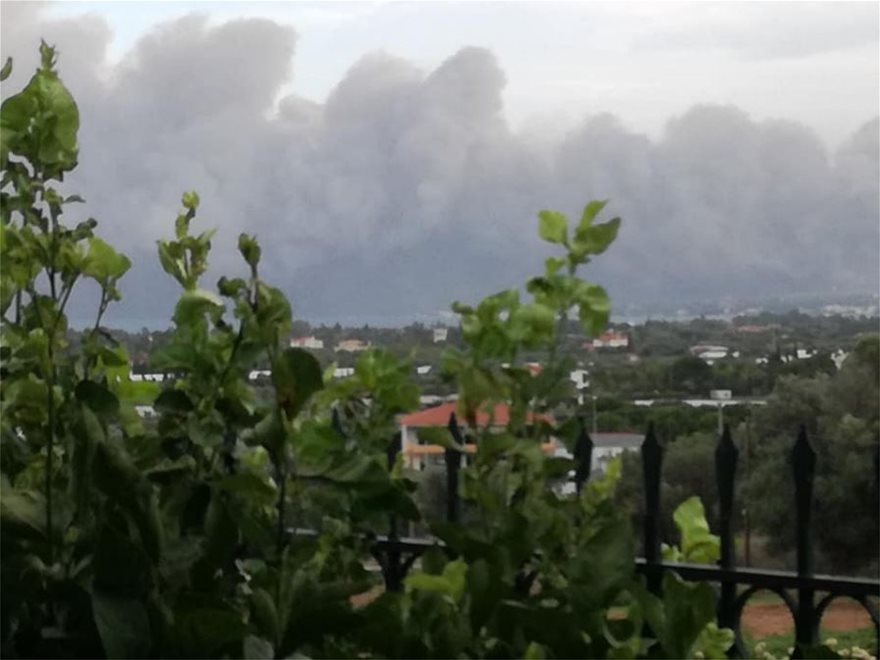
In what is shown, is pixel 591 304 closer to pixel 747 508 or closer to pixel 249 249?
pixel 249 249

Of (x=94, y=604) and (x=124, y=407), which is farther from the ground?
(x=124, y=407)

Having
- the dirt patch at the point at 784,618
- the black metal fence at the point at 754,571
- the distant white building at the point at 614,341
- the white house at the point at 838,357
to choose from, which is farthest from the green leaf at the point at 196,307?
Answer: the dirt patch at the point at 784,618

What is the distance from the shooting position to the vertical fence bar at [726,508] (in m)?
2.61

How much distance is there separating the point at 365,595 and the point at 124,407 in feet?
0.97

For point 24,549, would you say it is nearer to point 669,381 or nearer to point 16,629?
point 16,629

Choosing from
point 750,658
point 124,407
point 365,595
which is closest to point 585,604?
point 365,595

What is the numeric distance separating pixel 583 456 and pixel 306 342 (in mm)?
513

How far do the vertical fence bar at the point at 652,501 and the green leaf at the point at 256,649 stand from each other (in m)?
1.70

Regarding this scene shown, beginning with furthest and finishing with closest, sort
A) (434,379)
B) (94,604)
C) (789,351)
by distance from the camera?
(789,351)
(434,379)
(94,604)

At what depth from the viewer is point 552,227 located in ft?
3.22

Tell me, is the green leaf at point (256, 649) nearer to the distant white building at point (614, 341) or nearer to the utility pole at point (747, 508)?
the distant white building at point (614, 341)

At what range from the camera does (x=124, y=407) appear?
109 cm

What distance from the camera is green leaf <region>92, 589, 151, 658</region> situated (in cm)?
77

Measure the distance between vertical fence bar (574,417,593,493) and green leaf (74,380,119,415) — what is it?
387mm
